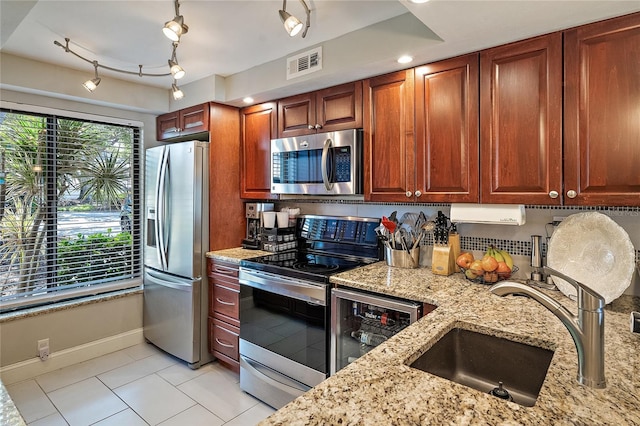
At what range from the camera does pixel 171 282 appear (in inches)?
121

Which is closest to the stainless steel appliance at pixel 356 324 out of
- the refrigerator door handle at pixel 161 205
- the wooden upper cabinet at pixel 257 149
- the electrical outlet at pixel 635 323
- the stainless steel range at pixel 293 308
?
the stainless steel range at pixel 293 308

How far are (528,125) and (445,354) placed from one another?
1204 millimetres

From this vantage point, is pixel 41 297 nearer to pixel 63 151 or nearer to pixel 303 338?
pixel 63 151

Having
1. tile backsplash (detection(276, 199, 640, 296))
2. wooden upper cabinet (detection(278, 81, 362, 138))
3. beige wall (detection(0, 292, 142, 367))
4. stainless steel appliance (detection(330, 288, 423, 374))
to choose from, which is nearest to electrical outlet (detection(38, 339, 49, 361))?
beige wall (detection(0, 292, 142, 367))

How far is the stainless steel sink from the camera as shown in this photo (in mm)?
1220

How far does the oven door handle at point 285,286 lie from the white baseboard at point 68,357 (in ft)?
5.20

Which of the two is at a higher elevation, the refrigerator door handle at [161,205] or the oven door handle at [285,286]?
the refrigerator door handle at [161,205]

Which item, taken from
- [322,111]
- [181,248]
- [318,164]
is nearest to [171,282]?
[181,248]

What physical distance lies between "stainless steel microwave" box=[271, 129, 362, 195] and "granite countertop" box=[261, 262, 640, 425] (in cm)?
120

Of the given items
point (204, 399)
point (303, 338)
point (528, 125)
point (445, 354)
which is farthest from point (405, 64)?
point (204, 399)

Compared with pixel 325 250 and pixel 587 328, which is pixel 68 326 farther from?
pixel 587 328

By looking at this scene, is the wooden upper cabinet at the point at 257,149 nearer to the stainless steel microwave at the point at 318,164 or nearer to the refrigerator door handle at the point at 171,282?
→ the stainless steel microwave at the point at 318,164

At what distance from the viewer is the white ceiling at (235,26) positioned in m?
1.51

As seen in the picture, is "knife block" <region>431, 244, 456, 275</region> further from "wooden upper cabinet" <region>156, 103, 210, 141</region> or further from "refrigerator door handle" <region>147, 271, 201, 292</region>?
"wooden upper cabinet" <region>156, 103, 210, 141</region>
